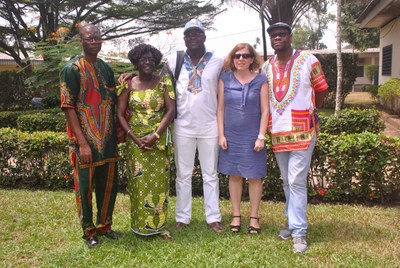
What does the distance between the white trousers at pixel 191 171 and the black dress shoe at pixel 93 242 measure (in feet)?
2.64

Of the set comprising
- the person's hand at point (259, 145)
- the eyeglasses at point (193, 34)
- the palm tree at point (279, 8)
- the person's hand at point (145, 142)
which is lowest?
the person's hand at point (259, 145)

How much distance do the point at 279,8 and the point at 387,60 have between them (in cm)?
471

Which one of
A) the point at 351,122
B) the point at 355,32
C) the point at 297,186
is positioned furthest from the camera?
the point at 355,32

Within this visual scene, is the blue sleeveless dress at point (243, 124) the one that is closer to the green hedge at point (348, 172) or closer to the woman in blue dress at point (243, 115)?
the woman in blue dress at point (243, 115)

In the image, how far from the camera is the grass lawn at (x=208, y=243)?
128 inches

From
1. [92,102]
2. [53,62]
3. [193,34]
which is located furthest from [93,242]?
[53,62]

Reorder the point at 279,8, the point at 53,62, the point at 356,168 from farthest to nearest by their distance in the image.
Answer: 1. the point at 279,8
2. the point at 53,62
3. the point at 356,168

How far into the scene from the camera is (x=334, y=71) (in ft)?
49.9

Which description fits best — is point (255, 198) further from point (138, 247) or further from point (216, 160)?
point (138, 247)

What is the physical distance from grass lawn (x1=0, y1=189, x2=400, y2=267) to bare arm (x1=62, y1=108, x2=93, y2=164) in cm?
83

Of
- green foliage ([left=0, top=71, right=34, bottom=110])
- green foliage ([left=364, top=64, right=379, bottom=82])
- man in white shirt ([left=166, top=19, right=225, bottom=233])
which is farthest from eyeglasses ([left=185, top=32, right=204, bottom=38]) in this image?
green foliage ([left=364, top=64, right=379, bottom=82])

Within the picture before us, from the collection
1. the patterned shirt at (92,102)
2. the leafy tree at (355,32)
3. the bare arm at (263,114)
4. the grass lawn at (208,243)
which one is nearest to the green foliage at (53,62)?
the grass lawn at (208,243)

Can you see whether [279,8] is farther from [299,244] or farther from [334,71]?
[299,244]

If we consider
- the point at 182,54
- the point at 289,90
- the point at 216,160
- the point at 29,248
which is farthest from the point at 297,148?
the point at 29,248
